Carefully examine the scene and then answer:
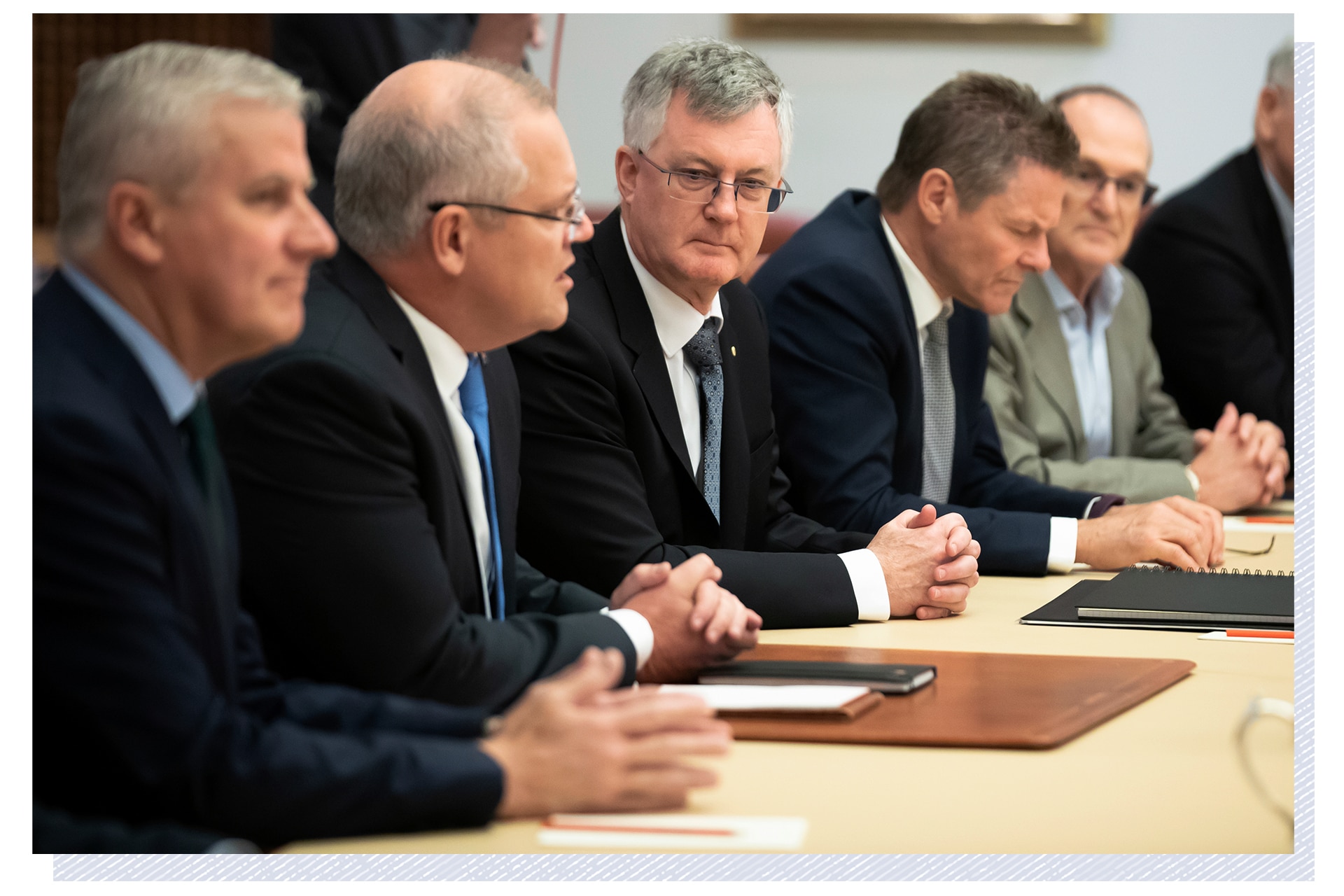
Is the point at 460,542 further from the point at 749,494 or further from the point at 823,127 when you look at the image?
the point at 823,127

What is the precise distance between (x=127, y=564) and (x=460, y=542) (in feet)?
1.79

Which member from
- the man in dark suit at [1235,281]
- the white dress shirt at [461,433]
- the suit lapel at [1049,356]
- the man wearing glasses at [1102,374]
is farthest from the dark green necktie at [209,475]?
the man in dark suit at [1235,281]

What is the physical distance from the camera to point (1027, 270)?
8.82 feet

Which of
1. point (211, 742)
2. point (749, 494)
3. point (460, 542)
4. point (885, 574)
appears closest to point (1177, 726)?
point (885, 574)

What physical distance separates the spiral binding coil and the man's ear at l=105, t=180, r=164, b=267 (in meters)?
1.55

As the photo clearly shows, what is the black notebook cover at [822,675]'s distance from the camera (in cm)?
141

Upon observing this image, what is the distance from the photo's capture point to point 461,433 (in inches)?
59.4

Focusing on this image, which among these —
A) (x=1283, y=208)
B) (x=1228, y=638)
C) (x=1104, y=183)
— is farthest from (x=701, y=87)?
(x=1283, y=208)

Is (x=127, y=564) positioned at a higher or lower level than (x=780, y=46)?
lower

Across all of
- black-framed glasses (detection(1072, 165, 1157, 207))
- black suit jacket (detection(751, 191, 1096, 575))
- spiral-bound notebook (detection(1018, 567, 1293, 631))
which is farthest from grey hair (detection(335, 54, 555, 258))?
black-framed glasses (detection(1072, 165, 1157, 207))

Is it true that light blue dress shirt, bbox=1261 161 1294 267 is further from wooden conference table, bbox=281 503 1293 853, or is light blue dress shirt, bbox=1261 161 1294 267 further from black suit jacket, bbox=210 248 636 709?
black suit jacket, bbox=210 248 636 709

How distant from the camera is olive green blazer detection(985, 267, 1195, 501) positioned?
2.90 meters

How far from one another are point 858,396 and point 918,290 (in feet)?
1.12

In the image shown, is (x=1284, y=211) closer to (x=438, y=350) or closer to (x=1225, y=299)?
(x=1225, y=299)
